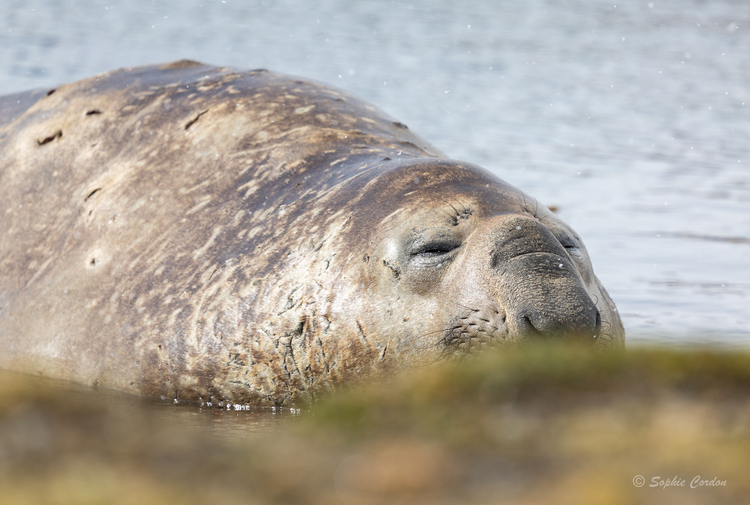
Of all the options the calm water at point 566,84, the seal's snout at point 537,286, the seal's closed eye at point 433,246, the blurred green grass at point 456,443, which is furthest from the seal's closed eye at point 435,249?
the blurred green grass at point 456,443

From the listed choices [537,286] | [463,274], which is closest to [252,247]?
[463,274]

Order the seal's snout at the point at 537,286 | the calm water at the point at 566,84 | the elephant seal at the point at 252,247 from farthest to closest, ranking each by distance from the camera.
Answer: the calm water at the point at 566,84 → the elephant seal at the point at 252,247 → the seal's snout at the point at 537,286

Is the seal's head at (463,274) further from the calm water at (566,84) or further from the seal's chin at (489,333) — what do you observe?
the calm water at (566,84)

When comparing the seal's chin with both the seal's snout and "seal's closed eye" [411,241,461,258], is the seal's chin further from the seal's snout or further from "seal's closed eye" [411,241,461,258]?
"seal's closed eye" [411,241,461,258]

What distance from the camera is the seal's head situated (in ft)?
10.4

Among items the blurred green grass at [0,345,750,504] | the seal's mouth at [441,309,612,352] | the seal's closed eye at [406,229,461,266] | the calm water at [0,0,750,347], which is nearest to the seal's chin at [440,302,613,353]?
the seal's mouth at [441,309,612,352]

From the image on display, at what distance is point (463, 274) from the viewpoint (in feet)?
10.7

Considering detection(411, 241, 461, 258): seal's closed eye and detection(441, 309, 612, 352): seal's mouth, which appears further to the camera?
detection(411, 241, 461, 258): seal's closed eye

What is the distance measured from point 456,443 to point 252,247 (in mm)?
2677

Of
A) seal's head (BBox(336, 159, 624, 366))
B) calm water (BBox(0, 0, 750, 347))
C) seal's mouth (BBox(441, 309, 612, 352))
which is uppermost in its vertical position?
seal's head (BBox(336, 159, 624, 366))

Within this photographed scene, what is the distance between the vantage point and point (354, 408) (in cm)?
126

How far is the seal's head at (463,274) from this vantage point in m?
3.16

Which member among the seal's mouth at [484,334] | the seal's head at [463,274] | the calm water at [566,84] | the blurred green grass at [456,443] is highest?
the blurred green grass at [456,443]

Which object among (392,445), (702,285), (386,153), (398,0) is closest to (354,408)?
(392,445)
